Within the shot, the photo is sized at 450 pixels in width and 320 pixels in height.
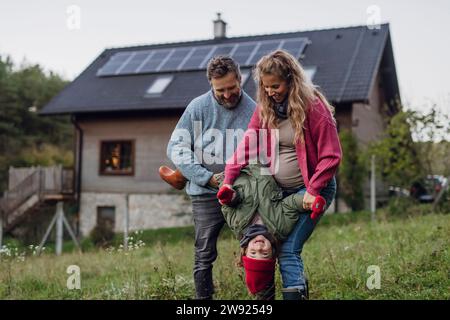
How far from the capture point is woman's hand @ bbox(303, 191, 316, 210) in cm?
318

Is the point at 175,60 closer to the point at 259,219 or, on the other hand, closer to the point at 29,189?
the point at 29,189

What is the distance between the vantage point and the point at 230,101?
3.92 metres

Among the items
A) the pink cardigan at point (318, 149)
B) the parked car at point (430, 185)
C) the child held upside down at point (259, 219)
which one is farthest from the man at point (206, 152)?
the parked car at point (430, 185)

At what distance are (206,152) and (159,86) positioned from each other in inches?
620

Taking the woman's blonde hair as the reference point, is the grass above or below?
below

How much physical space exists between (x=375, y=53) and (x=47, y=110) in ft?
35.4

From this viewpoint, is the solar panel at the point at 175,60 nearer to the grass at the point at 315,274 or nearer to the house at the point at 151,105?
the house at the point at 151,105

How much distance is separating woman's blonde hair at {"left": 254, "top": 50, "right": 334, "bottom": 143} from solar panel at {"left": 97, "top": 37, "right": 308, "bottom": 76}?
1447 cm

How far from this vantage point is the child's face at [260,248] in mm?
3281

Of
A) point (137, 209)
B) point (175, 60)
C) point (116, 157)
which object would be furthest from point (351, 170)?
point (116, 157)

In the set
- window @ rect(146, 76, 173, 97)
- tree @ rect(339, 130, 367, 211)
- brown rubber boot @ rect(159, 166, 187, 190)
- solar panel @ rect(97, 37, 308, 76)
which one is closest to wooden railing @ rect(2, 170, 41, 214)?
→ window @ rect(146, 76, 173, 97)

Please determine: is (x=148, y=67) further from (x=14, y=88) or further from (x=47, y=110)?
(x=14, y=88)

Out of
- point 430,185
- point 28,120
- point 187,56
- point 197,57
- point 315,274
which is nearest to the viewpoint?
point 315,274

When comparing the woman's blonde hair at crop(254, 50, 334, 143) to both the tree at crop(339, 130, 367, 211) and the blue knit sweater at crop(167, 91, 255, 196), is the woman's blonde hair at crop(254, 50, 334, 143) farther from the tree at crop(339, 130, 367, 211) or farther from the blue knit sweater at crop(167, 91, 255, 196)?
the tree at crop(339, 130, 367, 211)
